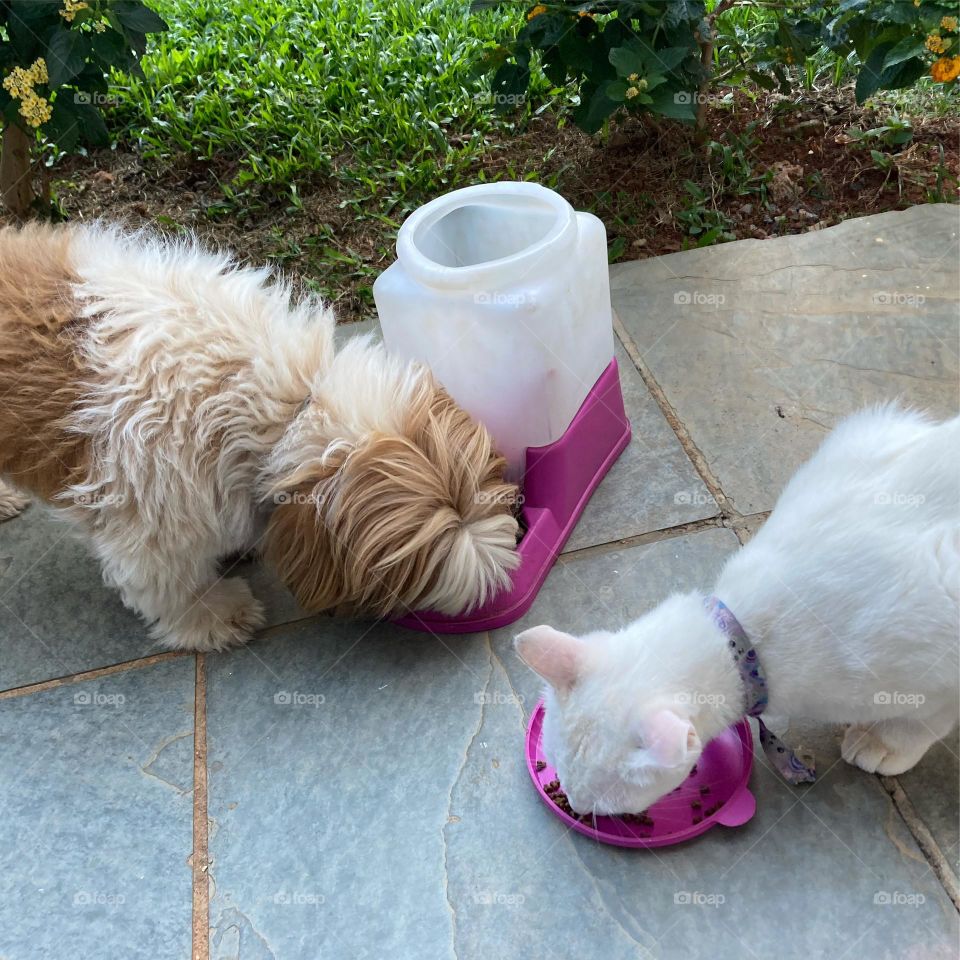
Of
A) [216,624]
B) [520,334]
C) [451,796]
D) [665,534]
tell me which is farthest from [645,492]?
[216,624]

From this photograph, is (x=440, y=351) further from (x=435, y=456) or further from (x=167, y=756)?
(x=167, y=756)

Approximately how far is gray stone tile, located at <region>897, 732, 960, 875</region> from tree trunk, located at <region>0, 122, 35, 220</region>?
4.24 meters

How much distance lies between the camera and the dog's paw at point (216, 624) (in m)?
2.90

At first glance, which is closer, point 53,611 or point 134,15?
point 53,611

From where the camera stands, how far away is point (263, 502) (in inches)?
102

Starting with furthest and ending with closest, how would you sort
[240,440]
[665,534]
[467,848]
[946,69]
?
[946,69], [665,534], [240,440], [467,848]

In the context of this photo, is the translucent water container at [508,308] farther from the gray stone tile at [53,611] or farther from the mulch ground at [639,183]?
the gray stone tile at [53,611]

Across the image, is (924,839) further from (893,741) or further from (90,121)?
(90,121)

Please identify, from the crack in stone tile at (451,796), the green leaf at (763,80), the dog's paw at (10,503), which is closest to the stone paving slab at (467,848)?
the crack in stone tile at (451,796)

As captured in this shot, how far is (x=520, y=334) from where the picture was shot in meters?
2.69

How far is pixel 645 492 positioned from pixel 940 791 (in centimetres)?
127

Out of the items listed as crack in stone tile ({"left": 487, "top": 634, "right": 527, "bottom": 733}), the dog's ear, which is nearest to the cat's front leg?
crack in stone tile ({"left": 487, "top": 634, "right": 527, "bottom": 733})

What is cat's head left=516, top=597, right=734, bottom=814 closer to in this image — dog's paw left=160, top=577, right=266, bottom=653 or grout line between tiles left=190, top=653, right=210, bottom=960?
grout line between tiles left=190, top=653, right=210, bottom=960

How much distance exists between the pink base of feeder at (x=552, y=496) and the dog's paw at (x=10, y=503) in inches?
62.8
